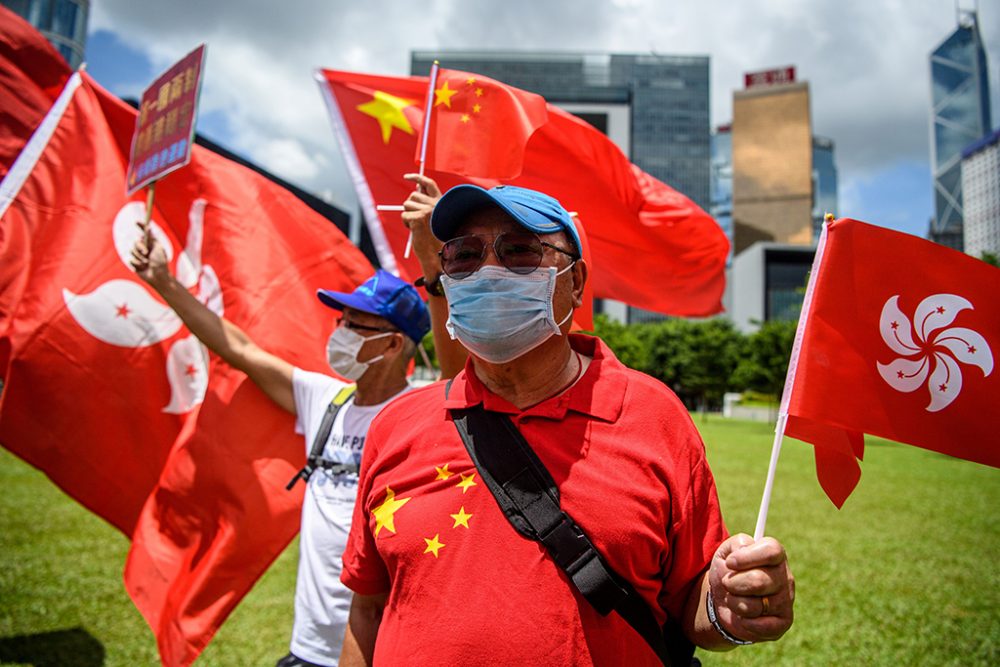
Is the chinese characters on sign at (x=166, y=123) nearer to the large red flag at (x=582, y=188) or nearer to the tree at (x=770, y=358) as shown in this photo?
the large red flag at (x=582, y=188)

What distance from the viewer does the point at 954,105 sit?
183000mm

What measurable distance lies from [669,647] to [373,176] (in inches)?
130

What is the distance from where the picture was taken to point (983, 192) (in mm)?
134250

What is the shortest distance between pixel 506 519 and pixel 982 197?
170 meters

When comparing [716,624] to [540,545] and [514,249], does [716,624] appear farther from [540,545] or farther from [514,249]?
[514,249]

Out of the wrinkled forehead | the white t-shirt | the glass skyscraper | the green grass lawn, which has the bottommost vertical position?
the green grass lawn

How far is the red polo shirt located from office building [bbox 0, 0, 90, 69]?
60681mm

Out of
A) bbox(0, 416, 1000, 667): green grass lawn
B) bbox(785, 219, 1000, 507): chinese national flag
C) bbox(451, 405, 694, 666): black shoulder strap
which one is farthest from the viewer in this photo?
bbox(0, 416, 1000, 667): green grass lawn

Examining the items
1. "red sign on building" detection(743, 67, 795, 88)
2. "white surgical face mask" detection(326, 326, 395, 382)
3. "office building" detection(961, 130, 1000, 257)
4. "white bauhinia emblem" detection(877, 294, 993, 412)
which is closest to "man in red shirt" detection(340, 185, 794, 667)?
"white bauhinia emblem" detection(877, 294, 993, 412)

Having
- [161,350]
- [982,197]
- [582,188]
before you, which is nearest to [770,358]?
[582,188]

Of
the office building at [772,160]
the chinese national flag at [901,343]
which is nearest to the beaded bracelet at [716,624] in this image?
the chinese national flag at [901,343]

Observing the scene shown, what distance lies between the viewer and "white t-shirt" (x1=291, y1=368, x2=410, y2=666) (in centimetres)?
270

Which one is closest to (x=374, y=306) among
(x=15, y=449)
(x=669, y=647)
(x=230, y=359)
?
(x=230, y=359)

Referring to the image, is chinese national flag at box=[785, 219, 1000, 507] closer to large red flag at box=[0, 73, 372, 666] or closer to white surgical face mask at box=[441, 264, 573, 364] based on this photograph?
white surgical face mask at box=[441, 264, 573, 364]
